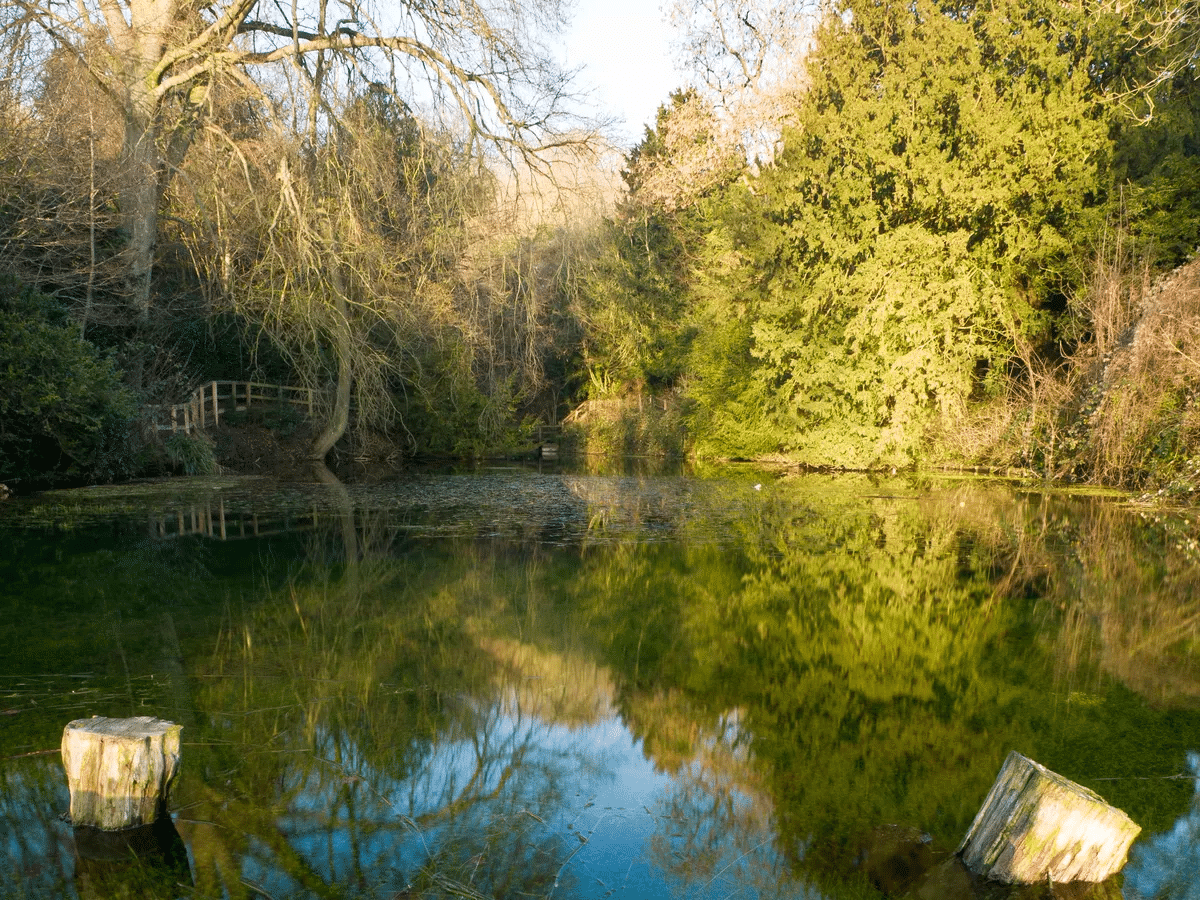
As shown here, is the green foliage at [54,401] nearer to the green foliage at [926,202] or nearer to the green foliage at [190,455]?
the green foliage at [190,455]

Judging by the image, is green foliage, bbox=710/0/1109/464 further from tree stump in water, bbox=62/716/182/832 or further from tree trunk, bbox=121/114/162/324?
tree stump in water, bbox=62/716/182/832

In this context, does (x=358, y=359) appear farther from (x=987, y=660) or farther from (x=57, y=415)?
(x=987, y=660)

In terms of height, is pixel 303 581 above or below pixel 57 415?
below

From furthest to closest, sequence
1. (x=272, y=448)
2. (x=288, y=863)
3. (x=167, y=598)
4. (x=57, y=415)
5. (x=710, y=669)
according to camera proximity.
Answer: (x=272, y=448) → (x=57, y=415) → (x=167, y=598) → (x=710, y=669) → (x=288, y=863)

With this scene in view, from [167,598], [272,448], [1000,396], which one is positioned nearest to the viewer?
[167,598]

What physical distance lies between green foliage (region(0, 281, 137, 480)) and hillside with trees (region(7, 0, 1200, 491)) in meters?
0.05

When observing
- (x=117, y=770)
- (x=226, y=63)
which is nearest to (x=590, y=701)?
(x=117, y=770)

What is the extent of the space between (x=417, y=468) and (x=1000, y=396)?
12.4 meters

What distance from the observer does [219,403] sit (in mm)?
20906

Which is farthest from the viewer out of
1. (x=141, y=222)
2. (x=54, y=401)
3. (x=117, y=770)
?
(x=141, y=222)

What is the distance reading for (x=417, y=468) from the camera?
21312 mm

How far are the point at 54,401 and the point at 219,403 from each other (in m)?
8.22

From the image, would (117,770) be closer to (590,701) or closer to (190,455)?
(590,701)

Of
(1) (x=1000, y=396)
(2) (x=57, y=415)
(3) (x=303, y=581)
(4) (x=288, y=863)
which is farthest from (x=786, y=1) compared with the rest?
(4) (x=288, y=863)
